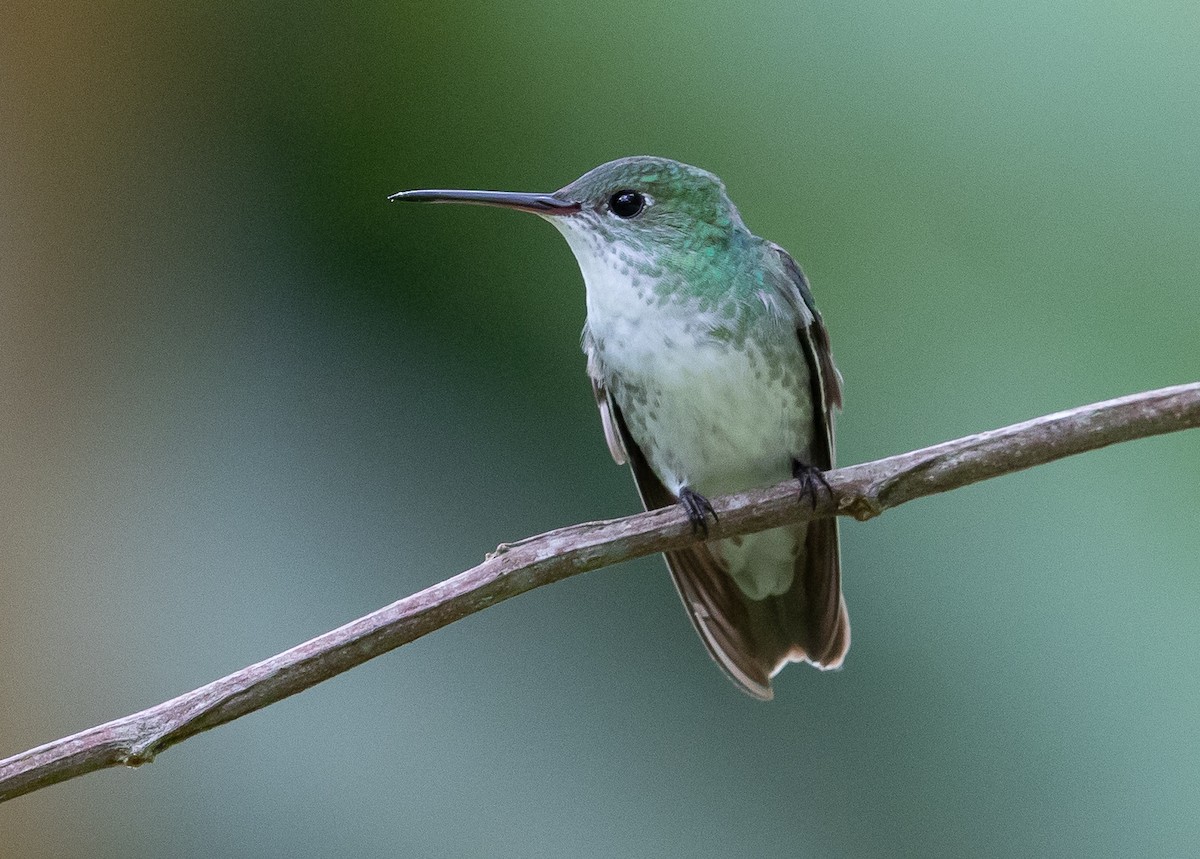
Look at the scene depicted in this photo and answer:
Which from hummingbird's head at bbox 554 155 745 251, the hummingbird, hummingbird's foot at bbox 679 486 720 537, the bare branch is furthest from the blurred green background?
the bare branch

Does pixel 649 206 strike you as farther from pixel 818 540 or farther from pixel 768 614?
pixel 768 614

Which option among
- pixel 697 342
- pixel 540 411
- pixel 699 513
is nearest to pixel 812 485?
pixel 699 513

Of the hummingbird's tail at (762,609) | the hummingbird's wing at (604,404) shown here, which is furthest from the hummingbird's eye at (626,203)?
the hummingbird's tail at (762,609)

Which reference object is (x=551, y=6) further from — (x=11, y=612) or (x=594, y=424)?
(x=11, y=612)

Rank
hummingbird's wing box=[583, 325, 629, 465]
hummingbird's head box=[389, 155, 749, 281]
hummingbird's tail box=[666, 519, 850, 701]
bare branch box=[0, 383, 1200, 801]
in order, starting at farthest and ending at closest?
1. hummingbird's tail box=[666, 519, 850, 701]
2. hummingbird's wing box=[583, 325, 629, 465]
3. hummingbird's head box=[389, 155, 749, 281]
4. bare branch box=[0, 383, 1200, 801]

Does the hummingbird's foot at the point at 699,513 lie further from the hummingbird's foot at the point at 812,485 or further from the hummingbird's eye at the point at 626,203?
the hummingbird's eye at the point at 626,203

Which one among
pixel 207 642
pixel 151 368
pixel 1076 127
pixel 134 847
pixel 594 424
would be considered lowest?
pixel 134 847

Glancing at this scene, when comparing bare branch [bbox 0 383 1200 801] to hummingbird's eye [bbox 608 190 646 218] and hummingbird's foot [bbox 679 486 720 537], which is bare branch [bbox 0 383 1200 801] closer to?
hummingbird's foot [bbox 679 486 720 537]

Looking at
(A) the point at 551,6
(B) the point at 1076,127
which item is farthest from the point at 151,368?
(B) the point at 1076,127
